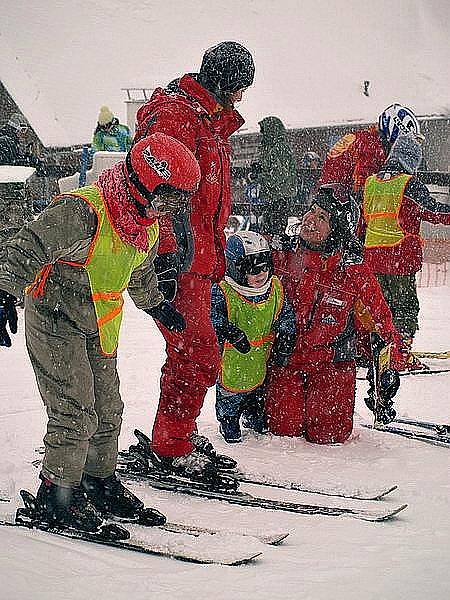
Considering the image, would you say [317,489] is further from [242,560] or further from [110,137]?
[110,137]

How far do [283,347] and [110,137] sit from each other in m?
7.08

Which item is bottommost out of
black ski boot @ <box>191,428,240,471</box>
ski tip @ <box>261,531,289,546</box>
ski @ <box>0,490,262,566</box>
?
ski @ <box>0,490,262,566</box>

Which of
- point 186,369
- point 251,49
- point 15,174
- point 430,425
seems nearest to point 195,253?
point 186,369

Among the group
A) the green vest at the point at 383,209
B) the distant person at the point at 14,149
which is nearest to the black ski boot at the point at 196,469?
the green vest at the point at 383,209

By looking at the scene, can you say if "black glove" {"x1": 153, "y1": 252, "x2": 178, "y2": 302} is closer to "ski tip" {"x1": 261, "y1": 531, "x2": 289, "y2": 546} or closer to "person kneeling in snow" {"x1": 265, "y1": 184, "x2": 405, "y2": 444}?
"person kneeling in snow" {"x1": 265, "y1": 184, "x2": 405, "y2": 444}

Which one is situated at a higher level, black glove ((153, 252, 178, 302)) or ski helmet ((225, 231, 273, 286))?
ski helmet ((225, 231, 273, 286))

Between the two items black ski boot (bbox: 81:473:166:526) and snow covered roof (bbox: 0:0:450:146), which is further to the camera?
snow covered roof (bbox: 0:0:450:146)

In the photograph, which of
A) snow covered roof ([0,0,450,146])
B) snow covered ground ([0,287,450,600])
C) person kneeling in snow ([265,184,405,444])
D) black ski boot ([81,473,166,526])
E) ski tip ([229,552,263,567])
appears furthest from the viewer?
snow covered roof ([0,0,450,146])

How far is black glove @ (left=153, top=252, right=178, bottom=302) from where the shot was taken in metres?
3.02

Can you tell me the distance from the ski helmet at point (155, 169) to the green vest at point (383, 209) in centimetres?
302

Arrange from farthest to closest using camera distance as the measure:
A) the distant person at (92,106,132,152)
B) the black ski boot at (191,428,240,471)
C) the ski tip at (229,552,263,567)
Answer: the distant person at (92,106,132,152)
the black ski boot at (191,428,240,471)
the ski tip at (229,552,263,567)

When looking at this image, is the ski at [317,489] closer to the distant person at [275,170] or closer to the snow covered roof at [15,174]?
the distant person at [275,170]

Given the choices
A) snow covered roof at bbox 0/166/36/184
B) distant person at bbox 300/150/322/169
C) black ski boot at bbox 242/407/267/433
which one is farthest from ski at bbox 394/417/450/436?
distant person at bbox 300/150/322/169

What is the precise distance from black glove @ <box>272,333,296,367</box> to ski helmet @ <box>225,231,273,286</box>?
306 mm
